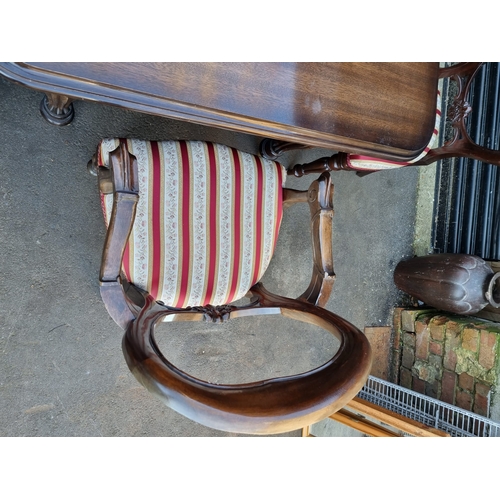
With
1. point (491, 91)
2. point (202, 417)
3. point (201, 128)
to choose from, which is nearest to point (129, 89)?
point (202, 417)

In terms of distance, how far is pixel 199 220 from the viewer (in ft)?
3.42

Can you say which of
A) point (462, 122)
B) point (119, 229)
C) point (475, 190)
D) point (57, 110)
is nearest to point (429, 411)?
point (475, 190)

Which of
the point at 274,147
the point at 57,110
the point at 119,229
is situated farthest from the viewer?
the point at 274,147

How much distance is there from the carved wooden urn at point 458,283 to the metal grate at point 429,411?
0.37 meters

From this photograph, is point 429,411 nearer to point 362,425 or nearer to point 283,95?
point 362,425

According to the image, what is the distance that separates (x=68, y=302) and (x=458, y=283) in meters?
1.35

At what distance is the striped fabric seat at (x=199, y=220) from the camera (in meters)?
0.98

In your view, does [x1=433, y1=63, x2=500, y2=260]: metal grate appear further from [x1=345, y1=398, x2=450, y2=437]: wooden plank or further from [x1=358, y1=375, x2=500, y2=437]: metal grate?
[x1=345, y1=398, x2=450, y2=437]: wooden plank

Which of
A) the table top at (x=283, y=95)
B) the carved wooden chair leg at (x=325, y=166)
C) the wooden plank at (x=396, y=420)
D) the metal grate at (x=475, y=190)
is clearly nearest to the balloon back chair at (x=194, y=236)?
the table top at (x=283, y=95)

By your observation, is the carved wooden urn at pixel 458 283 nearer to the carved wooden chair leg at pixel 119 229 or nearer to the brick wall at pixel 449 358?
the brick wall at pixel 449 358

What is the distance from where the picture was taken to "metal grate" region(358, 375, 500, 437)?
1607mm

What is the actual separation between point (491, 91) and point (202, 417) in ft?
6.53

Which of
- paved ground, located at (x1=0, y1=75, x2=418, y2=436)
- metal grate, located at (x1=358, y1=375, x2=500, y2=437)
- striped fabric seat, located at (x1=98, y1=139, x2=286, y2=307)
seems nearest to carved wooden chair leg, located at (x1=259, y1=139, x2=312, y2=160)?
paved ground, located at (x1=0, y1=75, x2=418, y2=436)

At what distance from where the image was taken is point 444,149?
4.35 feet
